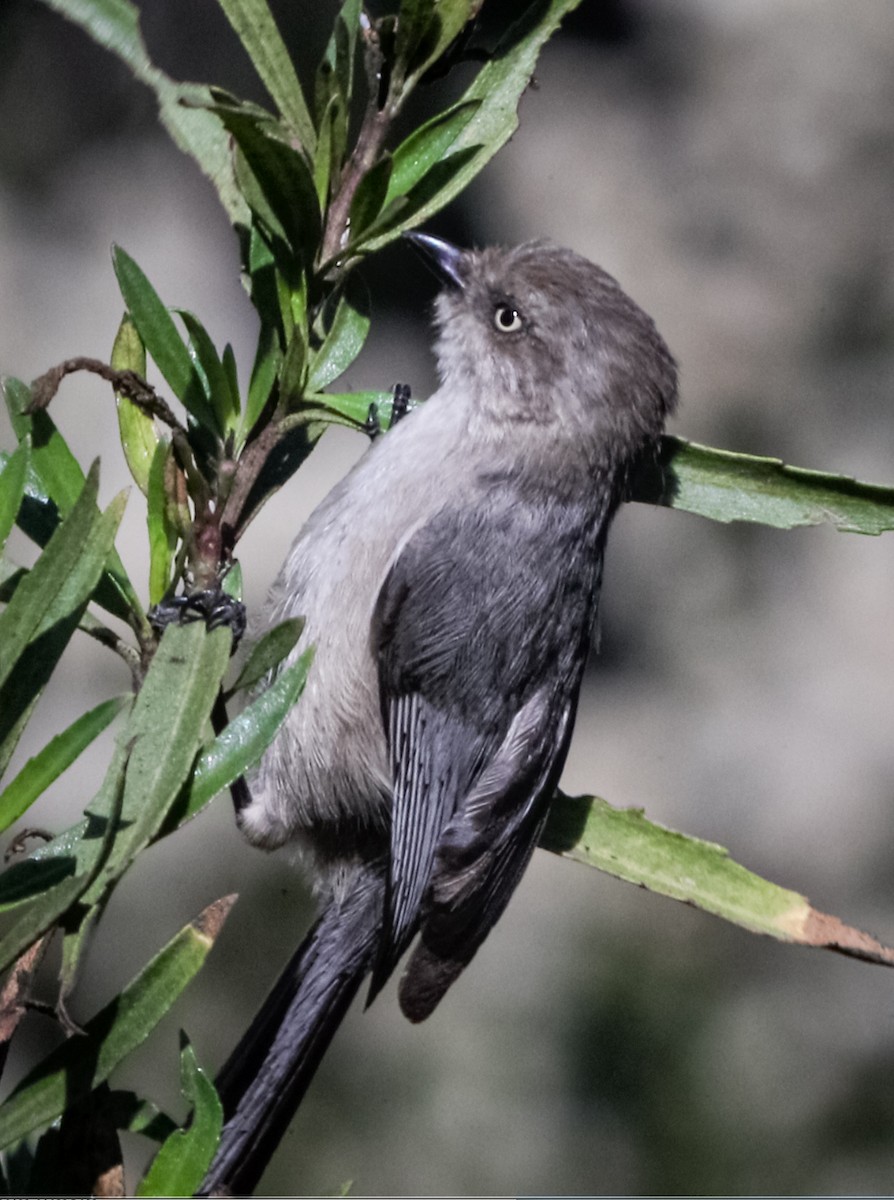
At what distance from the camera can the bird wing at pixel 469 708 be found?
5.65ft

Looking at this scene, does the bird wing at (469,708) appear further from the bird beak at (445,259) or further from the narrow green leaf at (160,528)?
the narrow green leaf at (160,528)

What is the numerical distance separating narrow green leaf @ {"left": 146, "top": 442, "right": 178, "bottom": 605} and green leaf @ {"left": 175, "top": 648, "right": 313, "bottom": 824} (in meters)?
0.19

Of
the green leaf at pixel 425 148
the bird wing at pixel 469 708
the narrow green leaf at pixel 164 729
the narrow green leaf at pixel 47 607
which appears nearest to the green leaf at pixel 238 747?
Answer: the narrow green leaf at pixel 164 729

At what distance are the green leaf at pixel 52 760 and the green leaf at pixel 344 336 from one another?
1.60 feet

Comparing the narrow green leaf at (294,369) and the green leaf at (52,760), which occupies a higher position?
the narrow green leaf at (294,369)

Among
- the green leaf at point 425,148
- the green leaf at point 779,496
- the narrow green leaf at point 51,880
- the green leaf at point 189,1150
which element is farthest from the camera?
the green leaf at point 779,496

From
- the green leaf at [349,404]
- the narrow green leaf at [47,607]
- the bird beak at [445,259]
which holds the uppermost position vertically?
the bird beak at [445,259]

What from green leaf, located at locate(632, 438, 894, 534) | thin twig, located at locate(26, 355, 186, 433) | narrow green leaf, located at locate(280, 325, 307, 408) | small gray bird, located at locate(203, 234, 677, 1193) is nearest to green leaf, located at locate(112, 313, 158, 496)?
thin twig, located at locate(26, 355, 186, 433)

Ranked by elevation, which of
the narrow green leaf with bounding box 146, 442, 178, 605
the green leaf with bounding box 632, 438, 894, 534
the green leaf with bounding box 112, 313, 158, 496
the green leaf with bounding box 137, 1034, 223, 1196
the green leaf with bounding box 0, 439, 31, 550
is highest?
the green leaf with bounding box 632, 438, 894, 534

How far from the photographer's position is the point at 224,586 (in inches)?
52.9

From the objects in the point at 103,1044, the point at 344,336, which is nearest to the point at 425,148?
the point at 344,336

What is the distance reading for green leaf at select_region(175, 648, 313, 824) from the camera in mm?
1057

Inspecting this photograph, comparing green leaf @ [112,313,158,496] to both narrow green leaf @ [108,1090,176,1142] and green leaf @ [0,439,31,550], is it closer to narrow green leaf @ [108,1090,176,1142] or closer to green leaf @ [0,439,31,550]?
A: green leaf @ [0,439,31,550]

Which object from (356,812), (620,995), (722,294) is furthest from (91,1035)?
(722,294)
